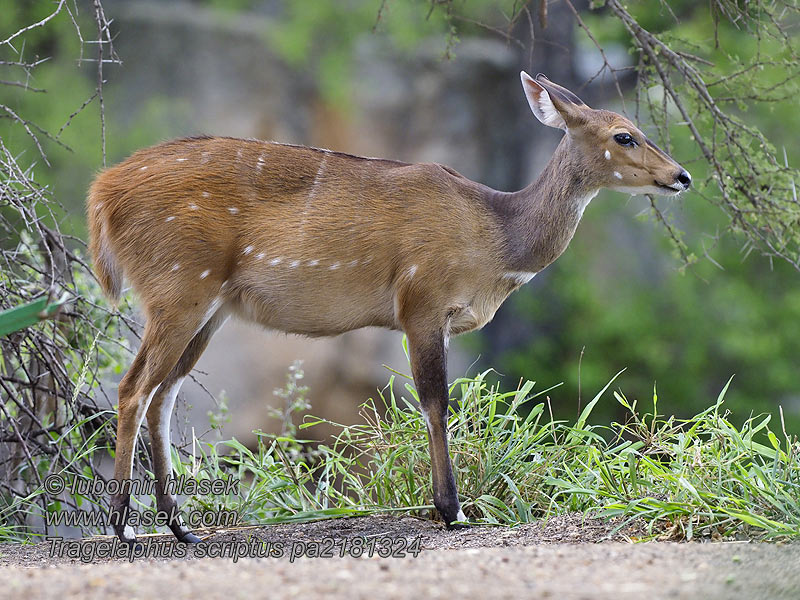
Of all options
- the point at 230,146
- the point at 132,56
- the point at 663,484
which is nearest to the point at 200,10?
the point at 132,56

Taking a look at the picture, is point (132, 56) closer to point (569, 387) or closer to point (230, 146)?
point (569, 387)

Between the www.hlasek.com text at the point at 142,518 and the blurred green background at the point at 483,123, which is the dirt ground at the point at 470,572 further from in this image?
the blurred green background at the point at 483,123

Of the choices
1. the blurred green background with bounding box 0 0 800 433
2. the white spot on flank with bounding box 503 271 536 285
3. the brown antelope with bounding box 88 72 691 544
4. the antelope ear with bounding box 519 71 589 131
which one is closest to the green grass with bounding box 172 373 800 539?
the brown antelope with bounding box 88 72 691 544

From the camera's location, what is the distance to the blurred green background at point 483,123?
456 inches

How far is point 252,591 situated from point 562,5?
946 cm

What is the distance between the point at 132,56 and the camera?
12.1m

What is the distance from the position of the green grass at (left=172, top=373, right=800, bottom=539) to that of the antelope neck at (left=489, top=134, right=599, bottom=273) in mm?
655

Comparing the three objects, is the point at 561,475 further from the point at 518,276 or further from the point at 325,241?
the point at 325,241

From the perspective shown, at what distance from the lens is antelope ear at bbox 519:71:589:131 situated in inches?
197

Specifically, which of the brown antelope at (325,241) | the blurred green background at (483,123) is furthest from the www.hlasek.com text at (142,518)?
the blurred green background at (483,123)

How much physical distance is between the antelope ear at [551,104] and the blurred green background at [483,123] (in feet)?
20.7

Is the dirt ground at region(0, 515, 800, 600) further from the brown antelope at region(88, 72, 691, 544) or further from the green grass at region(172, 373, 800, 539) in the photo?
the brown antelope at region(88, 72, 691, 544)

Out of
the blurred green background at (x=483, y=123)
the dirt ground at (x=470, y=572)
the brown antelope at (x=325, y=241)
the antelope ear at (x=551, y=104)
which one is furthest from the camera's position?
the blurred green background at (x=483, y=123)

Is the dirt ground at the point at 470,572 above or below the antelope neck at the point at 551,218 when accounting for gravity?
below
